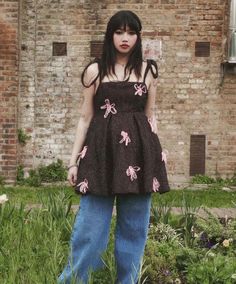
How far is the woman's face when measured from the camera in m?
3.09

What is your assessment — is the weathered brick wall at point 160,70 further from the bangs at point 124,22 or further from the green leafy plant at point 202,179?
the bangs at point 124,22

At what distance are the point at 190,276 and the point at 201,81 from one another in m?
5.82

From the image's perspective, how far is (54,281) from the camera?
2.85m

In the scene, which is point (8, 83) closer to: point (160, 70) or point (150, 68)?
point (160, 70)

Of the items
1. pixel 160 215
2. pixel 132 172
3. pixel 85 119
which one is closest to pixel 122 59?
pixel 85 119

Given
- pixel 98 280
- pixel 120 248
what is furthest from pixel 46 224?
pixel 120 248

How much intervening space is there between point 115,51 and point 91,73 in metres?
0.17

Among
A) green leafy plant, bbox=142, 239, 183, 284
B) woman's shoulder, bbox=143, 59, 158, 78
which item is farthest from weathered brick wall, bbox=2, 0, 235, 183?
woman's shoulder, bbox=143, 59, 158, 78

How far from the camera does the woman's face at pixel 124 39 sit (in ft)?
10.2

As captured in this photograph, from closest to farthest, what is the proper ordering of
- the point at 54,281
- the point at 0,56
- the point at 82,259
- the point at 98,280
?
the point at 54,281
the point at 82,259
the point at 98,280
the point at 0,56

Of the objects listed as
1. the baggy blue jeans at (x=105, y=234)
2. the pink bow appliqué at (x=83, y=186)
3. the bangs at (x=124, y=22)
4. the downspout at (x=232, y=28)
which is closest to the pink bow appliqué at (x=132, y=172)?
the baggy blue jeans at (x=105, y=234)

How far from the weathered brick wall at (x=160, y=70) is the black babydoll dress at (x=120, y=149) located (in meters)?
5.84

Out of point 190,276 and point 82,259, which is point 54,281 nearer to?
point 82,259

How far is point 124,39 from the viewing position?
3090 millimetres
